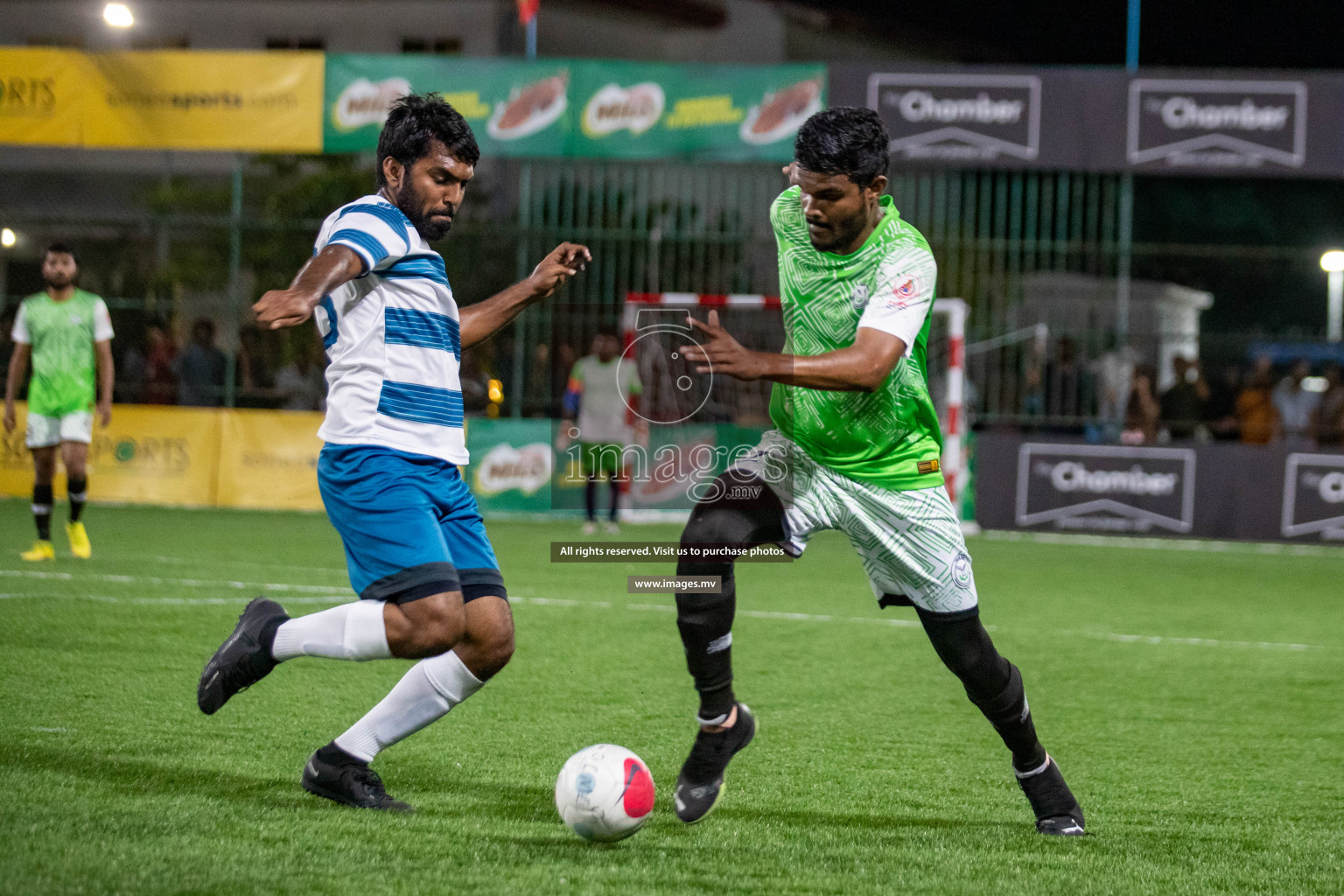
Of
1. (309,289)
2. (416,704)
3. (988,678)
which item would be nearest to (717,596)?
(988,678)

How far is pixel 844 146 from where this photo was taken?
157 inches

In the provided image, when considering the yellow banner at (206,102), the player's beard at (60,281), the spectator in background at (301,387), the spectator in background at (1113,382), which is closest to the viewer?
the player's beard at (60,281)

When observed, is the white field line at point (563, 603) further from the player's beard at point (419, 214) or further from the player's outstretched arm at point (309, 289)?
the player's outstretched arm at point (309, 289)

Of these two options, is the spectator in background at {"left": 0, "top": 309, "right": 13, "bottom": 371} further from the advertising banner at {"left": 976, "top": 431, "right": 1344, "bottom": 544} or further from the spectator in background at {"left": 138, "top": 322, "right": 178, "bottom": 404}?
the advertising banner at {"left": 976, "top": 431, "right": 1344, "bottom": 544}

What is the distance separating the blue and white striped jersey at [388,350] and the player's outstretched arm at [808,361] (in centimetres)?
82

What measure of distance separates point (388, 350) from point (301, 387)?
1298cm

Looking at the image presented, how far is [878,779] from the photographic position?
4.69 meters

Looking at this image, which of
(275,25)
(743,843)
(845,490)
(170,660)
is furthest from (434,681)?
(275,25)

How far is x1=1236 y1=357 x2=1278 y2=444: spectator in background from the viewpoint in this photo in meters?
16.1

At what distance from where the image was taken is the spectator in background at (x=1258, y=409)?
16.1 meters

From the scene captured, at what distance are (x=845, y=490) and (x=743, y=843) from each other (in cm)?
105

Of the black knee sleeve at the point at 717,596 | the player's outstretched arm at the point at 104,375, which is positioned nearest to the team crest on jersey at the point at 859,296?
the black knee sleeve at the point at 717,596

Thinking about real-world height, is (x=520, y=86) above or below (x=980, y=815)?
above

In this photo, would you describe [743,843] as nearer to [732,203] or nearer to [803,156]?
[803,156]
